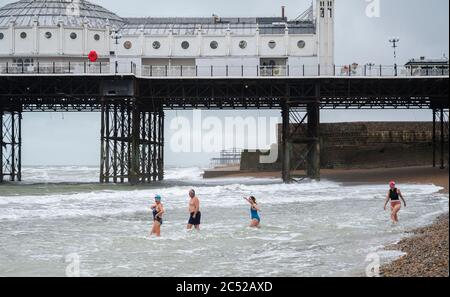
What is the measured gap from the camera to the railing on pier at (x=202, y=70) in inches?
1741

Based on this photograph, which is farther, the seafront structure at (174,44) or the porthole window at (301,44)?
the porthole window at (301,44)

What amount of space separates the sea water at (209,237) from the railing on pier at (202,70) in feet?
49.2

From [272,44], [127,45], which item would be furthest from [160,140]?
[272,44]

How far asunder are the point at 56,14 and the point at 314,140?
24330 millimetres

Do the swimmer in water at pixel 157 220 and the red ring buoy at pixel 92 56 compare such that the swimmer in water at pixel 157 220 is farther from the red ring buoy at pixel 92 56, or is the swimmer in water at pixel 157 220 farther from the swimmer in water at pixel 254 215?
the red ring buoy at pixel 92 56

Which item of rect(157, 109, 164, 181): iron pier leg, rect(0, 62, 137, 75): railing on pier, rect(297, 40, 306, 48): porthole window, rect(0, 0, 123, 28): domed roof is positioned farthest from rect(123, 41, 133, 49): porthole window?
rect(297, 40, 306, 48): porthole window

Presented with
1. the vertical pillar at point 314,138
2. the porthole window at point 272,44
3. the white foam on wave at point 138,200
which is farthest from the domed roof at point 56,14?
the white foam on wave at point 138,200

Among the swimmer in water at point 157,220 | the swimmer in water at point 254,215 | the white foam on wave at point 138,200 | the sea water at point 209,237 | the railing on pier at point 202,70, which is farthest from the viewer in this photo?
the railing on pier at point 202,70

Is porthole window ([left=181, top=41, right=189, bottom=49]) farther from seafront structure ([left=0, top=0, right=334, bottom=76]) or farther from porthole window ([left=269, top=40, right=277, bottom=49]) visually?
porthole window ([left=269, top=40, right=277, bottom=49])

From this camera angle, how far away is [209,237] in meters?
17.8

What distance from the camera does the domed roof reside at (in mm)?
51562

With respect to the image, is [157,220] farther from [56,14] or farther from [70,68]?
[56,14]
